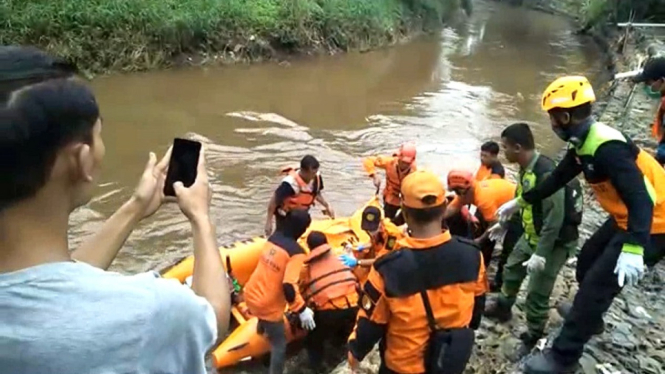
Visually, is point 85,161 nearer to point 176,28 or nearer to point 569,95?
point 569,95

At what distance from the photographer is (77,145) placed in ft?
3.76

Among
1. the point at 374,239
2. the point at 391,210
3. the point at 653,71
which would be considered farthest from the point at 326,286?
the point at 653,71

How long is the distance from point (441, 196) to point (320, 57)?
15.6 m

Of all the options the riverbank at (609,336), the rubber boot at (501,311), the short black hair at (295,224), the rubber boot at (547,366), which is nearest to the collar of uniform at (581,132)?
the rubber boot at (547,366)

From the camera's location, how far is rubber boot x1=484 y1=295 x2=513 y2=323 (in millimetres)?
4664

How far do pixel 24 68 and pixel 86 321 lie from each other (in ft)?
1.36

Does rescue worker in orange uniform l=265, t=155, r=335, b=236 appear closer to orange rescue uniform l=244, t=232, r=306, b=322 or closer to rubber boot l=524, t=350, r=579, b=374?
orange rescue uniform l=244, t=232, r=306, b=322

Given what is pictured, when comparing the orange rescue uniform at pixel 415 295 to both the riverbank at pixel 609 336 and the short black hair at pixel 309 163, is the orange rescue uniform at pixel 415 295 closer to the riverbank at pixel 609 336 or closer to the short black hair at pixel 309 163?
→ the riverbank at pixel 609 336

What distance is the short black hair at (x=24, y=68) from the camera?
41.6 inches

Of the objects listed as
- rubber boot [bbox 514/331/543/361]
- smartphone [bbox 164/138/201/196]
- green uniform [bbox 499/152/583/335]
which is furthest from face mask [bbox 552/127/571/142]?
smartphone [bbox 164/138/201/196]

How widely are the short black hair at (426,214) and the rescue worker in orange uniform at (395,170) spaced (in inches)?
130

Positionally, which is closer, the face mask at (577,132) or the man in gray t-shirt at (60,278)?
the man in gray t-shirt at (60,278)

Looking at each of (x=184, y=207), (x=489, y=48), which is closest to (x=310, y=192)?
(x=184, y=207)

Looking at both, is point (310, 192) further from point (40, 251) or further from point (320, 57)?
point (320, 57)
